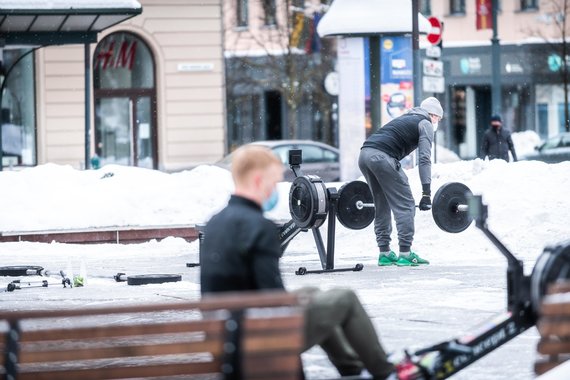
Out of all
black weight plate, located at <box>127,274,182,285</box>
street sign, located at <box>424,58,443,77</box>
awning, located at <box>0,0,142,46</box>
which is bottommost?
black weight plate, located at <box>127,274,182,285</box>

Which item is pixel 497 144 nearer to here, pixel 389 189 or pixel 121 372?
pixel 389 189

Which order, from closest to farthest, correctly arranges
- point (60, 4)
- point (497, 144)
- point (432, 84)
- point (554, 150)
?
1. point (432, 84)
2. point (60, 4)
3. point (497, 144)
4. point (554, 150)

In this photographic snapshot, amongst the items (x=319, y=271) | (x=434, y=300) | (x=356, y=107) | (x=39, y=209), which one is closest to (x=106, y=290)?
(x=319, y=271)

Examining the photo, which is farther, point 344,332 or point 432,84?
point 432,84

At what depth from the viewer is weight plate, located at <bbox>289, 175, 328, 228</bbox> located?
14211 millimetres

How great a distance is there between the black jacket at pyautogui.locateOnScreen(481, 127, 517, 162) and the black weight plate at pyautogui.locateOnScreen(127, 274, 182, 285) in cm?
1472

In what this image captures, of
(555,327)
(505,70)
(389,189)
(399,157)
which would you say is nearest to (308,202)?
(389,189)

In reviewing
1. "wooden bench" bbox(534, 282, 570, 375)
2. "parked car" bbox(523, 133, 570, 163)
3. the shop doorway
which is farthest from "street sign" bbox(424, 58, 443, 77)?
the shop doorway

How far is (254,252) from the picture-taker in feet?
21.0

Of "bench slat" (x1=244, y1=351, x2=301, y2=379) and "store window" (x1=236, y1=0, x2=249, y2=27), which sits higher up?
"store window" (x1=236, y1=0, x2=249, y2=27)

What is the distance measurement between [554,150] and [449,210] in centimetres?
2775

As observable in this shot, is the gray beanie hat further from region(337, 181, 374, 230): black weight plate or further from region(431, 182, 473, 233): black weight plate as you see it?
region(337, 181, 374, 230): black weight plate

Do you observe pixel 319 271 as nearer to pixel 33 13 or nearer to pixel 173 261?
pixel 173 261

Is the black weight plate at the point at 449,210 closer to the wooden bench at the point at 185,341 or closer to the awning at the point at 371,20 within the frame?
the wooden bench at the point at 185,341
